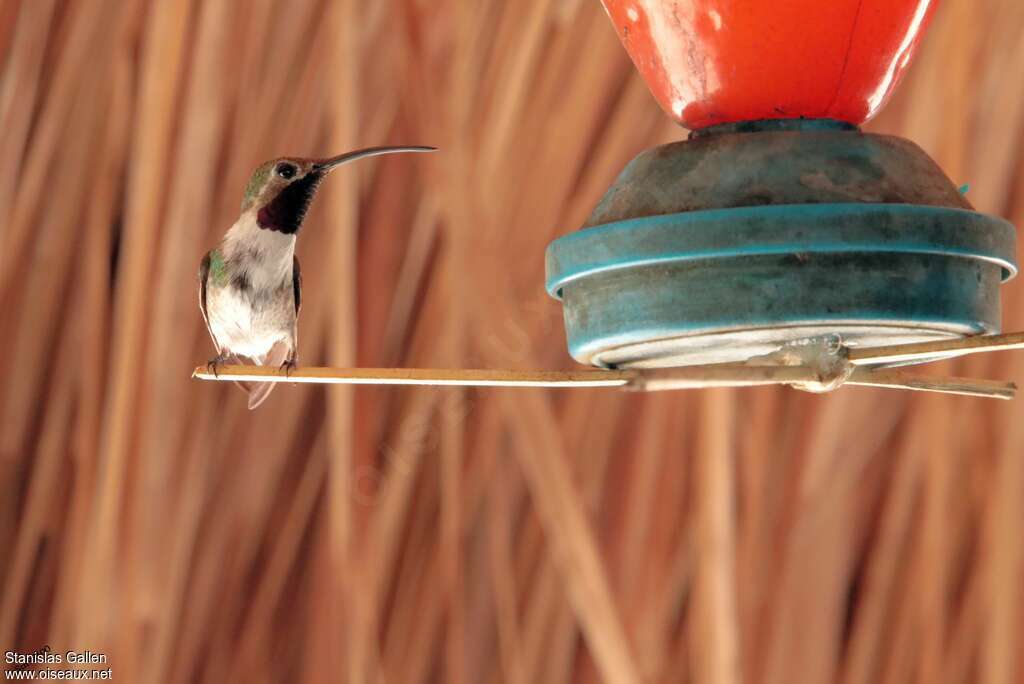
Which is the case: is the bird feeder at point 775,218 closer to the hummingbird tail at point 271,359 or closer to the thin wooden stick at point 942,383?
the thin wooden stick at point 942,383

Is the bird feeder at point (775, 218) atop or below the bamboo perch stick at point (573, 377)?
atop

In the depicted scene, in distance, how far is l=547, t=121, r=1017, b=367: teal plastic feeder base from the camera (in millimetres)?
743

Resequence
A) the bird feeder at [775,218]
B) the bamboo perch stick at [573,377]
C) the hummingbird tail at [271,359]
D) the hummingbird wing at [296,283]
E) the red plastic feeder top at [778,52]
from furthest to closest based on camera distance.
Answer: the hummingbird wing at [296,283], the hummingbird tail at [271,359], the red plastic feeder top at [778,52], the bird feeder at [775,218], the bamboo perch stick at [573,377]

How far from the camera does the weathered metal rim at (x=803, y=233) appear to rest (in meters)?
0.74

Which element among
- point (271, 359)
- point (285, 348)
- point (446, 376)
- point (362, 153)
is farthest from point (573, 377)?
point (271, 359)

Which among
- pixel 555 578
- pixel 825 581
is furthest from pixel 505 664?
pixel 825 581

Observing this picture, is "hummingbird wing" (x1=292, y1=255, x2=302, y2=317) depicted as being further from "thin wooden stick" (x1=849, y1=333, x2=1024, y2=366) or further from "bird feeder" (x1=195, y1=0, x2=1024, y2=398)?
"thin wooden stick" (x1=849, y1=333, x2=1024, y2=366)

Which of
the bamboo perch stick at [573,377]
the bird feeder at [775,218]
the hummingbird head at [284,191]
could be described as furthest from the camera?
the hummingbird head at [284,191]

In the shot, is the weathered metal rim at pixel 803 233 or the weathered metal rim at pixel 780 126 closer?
the weathered metal rim at pixel 803 233

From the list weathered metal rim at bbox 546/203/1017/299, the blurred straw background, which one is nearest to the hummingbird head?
the blurred straw background

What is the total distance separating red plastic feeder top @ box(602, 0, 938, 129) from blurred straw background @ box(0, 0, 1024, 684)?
Answer: 98 cm

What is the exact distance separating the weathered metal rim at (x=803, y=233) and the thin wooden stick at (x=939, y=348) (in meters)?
0.05

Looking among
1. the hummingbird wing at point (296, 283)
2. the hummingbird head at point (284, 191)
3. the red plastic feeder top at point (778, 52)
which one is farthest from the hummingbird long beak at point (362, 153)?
the red plastic feeder top at point (778, 52)

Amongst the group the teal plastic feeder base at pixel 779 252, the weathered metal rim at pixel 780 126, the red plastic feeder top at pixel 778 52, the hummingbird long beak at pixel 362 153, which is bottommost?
the teal plastic feeder base at pixel 779 252
